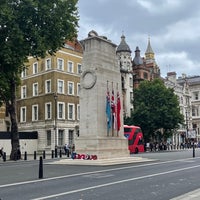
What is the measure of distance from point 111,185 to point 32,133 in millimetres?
43797

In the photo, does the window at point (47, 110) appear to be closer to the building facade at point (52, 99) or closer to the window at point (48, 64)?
the building facade at point (52, 99)

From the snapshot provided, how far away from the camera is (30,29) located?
96.9ft

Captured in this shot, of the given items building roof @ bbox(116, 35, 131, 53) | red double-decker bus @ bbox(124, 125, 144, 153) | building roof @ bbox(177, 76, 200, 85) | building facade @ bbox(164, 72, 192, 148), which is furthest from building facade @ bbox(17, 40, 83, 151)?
building roof @ bbox(177, 76, 200, 85)

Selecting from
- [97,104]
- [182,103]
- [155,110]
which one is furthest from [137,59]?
[97,104]

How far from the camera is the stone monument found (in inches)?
960

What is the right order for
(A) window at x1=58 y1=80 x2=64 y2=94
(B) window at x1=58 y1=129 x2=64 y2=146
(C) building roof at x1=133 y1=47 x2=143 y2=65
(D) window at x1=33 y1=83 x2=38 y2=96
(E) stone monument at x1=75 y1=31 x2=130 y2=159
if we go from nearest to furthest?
(E) stone monument at x1=75 y1=31 x2=130 y2=159
(B) window at x1=58 y1=129 x2=64 y2=146
(A) window at x1=58 y1=80 x2=64 y2=94
(D) window at x1=33 y1=83 x2=38 y2=96
(C) building roof at x1=133 y1=47 x2=143 y2=65

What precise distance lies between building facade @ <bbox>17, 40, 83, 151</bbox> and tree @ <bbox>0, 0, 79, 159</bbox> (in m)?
22.6

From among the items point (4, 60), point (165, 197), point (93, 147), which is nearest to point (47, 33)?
point (4, 60)

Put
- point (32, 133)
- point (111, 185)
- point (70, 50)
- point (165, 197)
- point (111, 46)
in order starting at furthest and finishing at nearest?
point (70, 50) < point (32, 133) < point (111, 46) < point (111, 185) < point (165, 197)

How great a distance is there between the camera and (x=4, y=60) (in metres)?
28.2

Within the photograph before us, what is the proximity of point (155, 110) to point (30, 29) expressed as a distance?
32587 millimetres

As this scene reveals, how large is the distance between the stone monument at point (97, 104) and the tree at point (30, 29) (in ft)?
16.7

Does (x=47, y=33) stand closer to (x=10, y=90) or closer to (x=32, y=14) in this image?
(x=32, y=14)

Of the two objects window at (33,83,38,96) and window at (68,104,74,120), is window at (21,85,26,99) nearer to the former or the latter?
window at (33,83,38,96)
